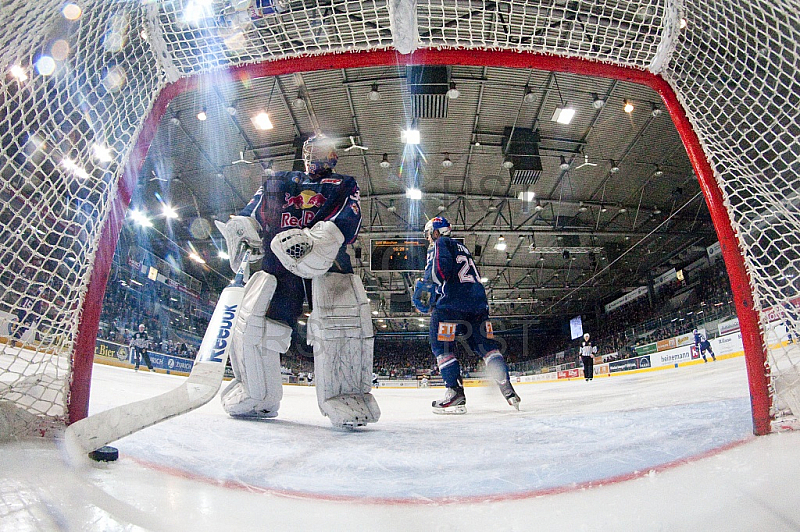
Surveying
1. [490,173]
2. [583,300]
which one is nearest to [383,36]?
[490,173]

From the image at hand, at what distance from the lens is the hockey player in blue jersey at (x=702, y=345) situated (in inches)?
366

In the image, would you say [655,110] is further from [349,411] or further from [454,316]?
[349,411]

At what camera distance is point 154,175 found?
9023 mm

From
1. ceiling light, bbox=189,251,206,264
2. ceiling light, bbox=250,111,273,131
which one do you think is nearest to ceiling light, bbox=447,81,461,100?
ceiling light, bbox=250,111,273,131

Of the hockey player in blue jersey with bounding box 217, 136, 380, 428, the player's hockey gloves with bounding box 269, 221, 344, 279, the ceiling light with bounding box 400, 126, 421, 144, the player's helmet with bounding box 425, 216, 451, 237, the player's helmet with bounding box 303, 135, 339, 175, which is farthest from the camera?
the ceiling light with bounding box 400, 126, 421, 144

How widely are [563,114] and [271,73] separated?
721 cm

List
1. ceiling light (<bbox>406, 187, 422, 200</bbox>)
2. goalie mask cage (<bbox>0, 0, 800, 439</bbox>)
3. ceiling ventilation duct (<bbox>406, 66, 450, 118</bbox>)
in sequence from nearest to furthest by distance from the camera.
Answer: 1. goalie mask cage (<bbox>0, 0, 800, 439</bbox>)
2. ceiling ventilation duct (<bbox>406, 66, 450, 118</bbox>)
3. ceiling light (<bbox>406, 187, 422, 200</bbox>)

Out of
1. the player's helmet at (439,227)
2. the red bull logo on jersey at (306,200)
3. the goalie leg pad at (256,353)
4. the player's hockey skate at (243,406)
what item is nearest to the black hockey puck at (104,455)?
the goalie leg pad at (256,353)

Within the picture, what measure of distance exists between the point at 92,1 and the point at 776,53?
199cm

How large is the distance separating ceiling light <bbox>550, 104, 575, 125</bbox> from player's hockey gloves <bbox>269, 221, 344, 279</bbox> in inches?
277

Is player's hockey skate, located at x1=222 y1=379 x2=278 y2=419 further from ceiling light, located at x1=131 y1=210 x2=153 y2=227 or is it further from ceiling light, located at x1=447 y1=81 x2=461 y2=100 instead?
ceiling light, located at x1=131 y1=210 x2=153 y2=227

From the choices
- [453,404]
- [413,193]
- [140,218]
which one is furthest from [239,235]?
[140,218]

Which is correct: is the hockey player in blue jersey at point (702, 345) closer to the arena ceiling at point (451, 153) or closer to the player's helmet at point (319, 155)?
the arena ceiling at point (451, 153)

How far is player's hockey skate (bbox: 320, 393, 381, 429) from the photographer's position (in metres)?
1.68
